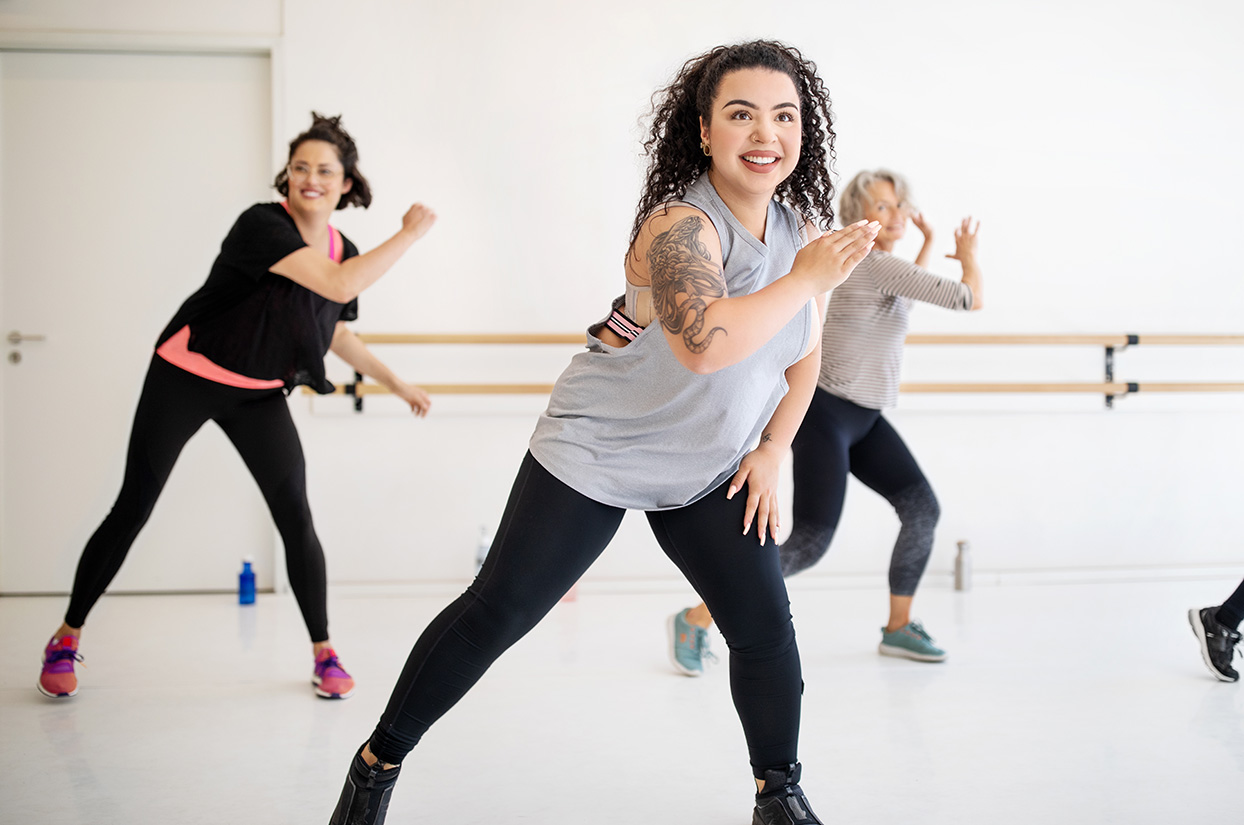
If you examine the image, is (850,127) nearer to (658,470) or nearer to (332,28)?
(332,28)

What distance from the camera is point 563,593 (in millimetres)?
1269

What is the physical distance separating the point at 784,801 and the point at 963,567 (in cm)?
256

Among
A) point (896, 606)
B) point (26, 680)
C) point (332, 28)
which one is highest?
point (332, 28)

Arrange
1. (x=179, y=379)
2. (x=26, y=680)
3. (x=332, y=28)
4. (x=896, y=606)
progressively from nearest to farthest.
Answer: (x=179, y=379) → (x=26, y=680) → (x=896, y=606) → (x=332, y=28)

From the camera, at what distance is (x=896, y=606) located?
2602 mm

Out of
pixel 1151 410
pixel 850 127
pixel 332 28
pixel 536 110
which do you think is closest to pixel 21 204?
pixel 332 28

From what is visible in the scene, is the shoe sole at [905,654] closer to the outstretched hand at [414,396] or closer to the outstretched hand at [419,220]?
the outstretched hand at [414,396]

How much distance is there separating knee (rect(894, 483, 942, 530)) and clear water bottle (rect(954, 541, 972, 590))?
126cm

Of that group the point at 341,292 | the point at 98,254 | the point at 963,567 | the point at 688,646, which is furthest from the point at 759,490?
the point at 98,254

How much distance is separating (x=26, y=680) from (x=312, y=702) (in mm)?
816

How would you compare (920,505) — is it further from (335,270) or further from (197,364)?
(197,364)

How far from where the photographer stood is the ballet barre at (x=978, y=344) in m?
3.56

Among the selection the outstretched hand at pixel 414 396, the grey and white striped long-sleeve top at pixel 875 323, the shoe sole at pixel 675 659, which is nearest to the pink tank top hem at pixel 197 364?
the outstretched hand at pixel 414 396

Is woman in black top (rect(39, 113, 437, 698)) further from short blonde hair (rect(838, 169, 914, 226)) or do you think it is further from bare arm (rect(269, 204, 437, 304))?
short blonde hair (rect(838, 169, 914, 226))
